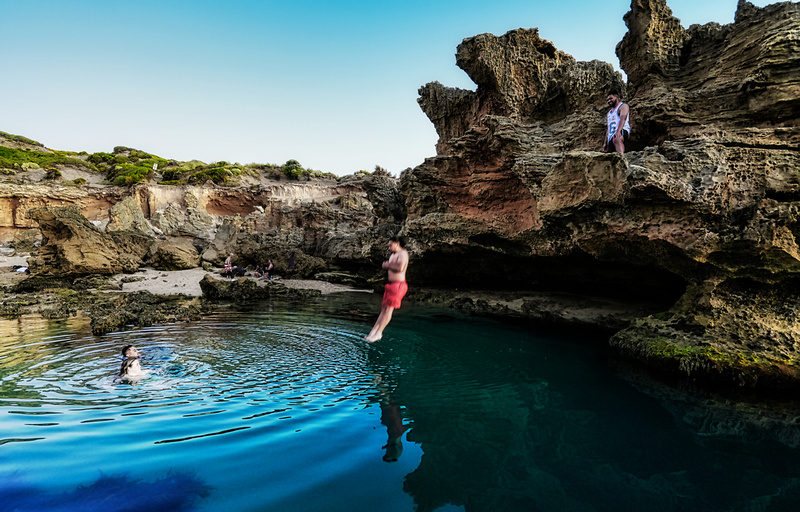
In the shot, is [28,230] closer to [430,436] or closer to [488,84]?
[488,84]

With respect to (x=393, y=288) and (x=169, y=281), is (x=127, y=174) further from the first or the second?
(x=393, y=288)

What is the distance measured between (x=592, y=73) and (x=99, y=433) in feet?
48.4

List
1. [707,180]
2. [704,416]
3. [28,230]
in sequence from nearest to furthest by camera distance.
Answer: [704,416] < [707,180] < [28,230]

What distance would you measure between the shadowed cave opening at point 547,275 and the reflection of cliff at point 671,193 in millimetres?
80

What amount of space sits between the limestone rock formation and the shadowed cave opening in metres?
17.7

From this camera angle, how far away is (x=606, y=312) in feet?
39.9

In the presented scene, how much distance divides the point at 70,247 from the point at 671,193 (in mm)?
26603

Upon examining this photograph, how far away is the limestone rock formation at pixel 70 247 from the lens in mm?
20938

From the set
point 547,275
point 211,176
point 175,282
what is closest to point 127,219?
point 175,282

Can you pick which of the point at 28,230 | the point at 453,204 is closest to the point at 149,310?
the point at 453,204

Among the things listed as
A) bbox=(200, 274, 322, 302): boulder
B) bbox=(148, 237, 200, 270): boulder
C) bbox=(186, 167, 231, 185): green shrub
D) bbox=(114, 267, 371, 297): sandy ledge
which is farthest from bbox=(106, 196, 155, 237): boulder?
bbox=(200, 274, 322, 302): boulder

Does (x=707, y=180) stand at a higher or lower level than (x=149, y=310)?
higher

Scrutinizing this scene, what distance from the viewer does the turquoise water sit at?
3.63 meters

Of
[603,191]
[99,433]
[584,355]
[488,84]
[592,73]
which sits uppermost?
[488,84]
